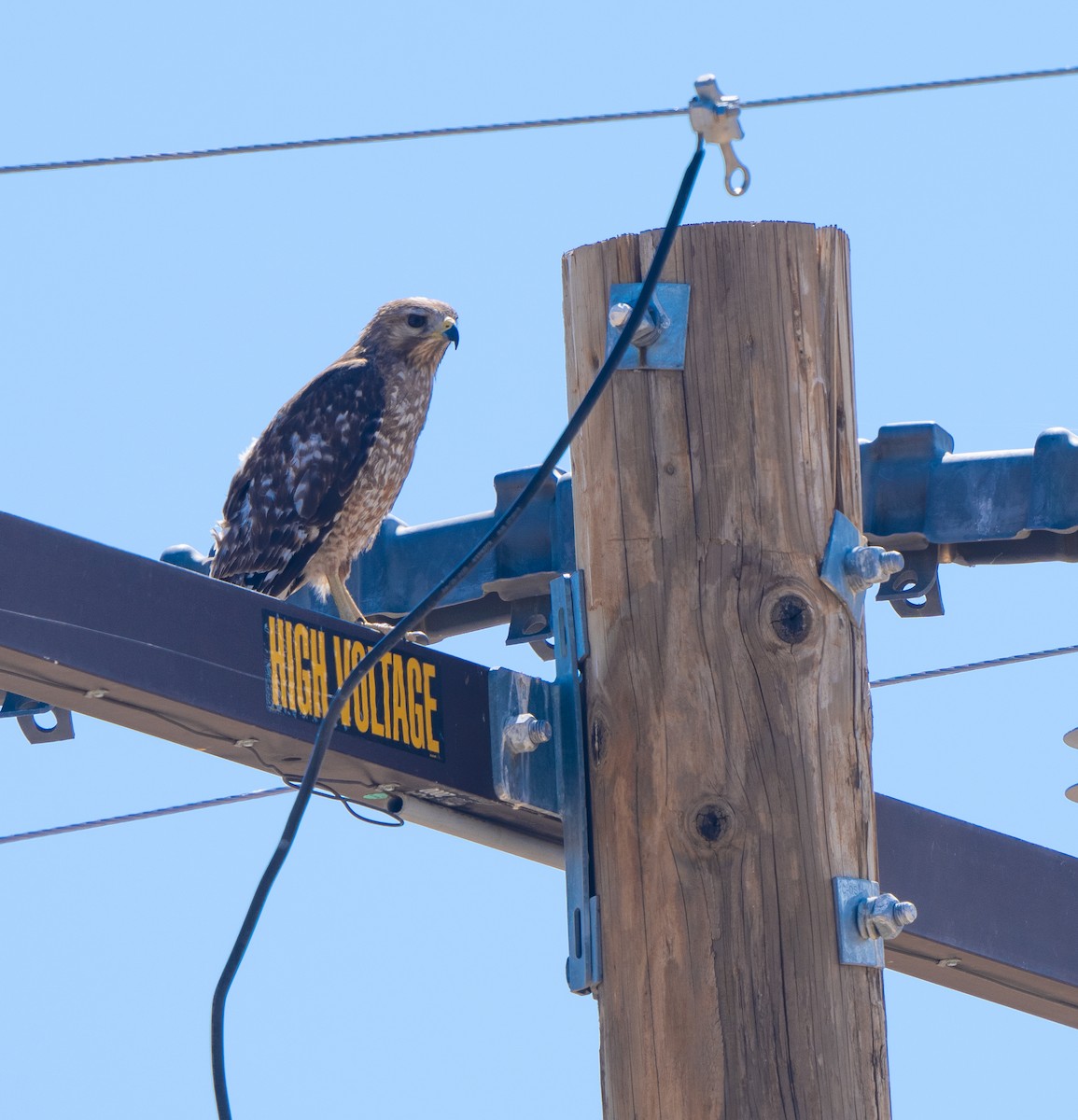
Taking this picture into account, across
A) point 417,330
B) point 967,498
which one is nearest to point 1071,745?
point 967,498

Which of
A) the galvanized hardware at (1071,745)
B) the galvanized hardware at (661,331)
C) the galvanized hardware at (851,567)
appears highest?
the galvanized hardware at (661,331)

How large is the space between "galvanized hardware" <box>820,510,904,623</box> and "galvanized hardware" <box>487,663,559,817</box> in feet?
1.69

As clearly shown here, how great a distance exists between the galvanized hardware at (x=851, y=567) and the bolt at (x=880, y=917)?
1.47 feet

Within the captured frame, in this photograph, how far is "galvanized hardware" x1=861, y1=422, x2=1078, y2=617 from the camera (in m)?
5.28

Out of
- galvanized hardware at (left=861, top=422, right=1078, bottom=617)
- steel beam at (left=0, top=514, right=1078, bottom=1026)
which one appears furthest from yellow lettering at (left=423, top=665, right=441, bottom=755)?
galvanized hardware at (left=861, top=422, right=1078, bottom=617)

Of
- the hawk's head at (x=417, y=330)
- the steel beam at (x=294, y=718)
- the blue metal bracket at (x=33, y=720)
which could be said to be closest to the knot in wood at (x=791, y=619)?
the steel beam at (x=294, y=718)

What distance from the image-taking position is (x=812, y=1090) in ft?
10.1

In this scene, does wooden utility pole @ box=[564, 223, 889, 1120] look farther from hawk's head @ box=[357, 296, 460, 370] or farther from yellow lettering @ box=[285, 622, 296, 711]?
hawk's head @ box=[357, 296, 460, 370]

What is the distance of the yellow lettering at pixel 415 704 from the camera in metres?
3.46

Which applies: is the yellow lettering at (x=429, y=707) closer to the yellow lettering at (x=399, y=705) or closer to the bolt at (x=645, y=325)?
the yellow lettering at (x=399, y=705)

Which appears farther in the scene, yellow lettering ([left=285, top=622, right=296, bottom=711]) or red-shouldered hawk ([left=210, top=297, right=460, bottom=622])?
red-shouldered hawk ([left=210, top=297, right=460, bottom=622])

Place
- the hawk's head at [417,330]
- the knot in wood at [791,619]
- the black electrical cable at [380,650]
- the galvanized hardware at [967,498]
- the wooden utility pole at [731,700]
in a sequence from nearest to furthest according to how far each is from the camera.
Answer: the black electrical cable at [380,650]
the wooden utility pole at [731,700]
the knot in wood at [791,619]
the galvanized hardware at [967,498]
the hawk's head at [417,330]

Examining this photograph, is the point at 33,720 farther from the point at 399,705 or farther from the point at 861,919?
the point at 861,919

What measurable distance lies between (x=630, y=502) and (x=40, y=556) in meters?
0.91
